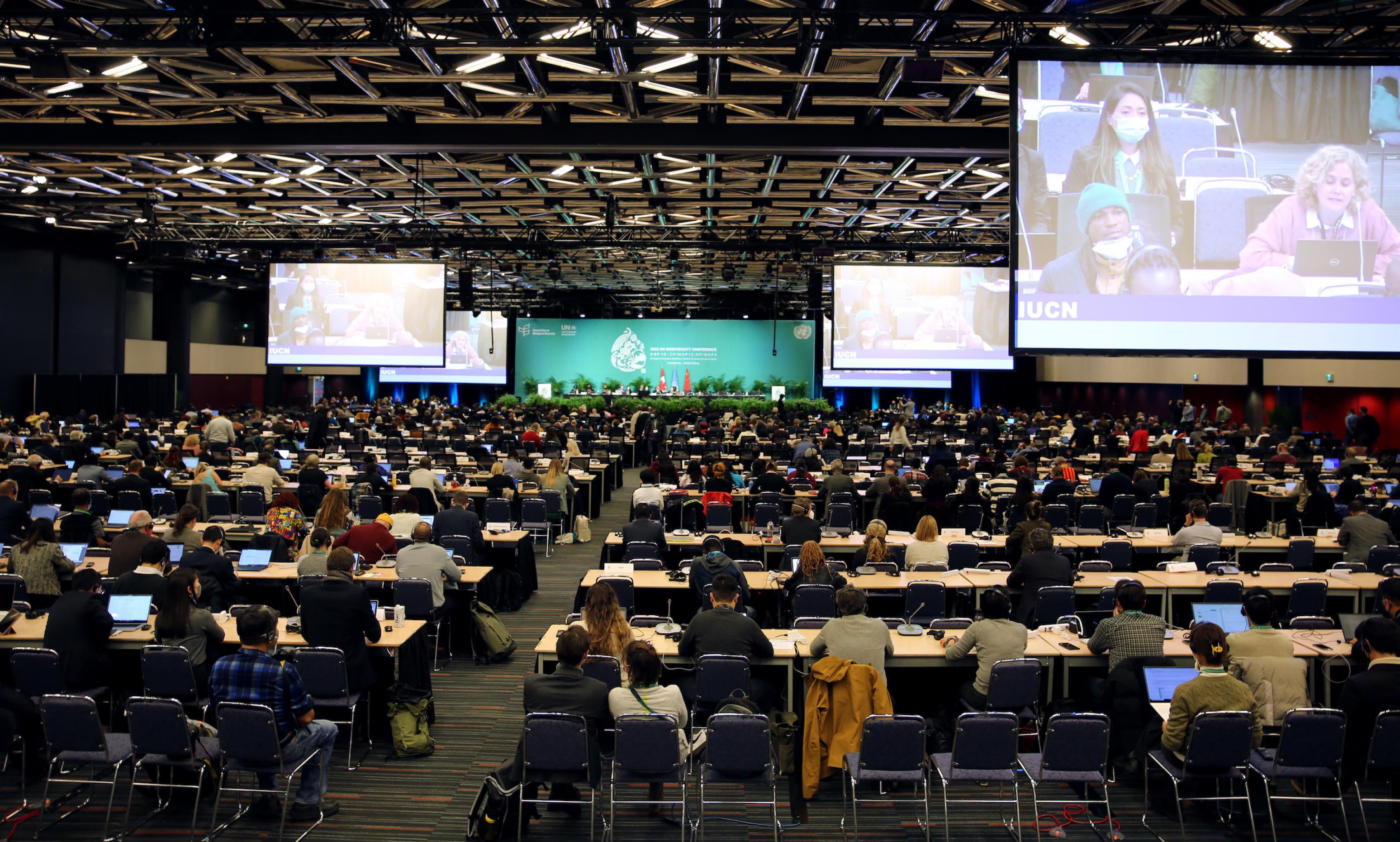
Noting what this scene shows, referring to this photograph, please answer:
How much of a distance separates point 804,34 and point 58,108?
421 inches

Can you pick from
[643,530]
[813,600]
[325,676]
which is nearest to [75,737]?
[325,676]

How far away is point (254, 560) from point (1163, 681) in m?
7.54

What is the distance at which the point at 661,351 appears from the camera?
144 ft

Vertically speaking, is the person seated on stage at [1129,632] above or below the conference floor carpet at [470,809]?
above

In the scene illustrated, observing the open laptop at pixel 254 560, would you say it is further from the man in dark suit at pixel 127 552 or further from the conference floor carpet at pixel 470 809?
the conference floor carpet at pixel 470 809

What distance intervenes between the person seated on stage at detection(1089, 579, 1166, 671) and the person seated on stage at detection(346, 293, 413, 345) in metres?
16.0

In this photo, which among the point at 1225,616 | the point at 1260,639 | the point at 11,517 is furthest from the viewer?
the point at 11,517

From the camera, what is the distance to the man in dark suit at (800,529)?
1023 cm

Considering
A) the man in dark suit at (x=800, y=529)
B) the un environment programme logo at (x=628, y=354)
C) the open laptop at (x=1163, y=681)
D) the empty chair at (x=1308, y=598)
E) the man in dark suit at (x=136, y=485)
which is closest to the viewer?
the open laptop at (x=1163, y=681)

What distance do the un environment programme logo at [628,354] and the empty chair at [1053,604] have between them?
36.6 meters

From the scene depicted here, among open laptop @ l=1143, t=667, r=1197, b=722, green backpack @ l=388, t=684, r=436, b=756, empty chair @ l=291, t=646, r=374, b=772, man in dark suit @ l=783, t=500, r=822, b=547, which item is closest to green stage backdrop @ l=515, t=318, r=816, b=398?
man in dark suit @ l=783, t=500, r=822, b=547

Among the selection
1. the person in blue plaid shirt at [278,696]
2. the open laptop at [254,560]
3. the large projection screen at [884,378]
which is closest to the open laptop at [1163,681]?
the person in blue plaid shirt at [278,696]

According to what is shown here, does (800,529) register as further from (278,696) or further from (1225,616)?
(278,696)

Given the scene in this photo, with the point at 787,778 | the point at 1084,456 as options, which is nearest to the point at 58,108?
the point at 787,778
